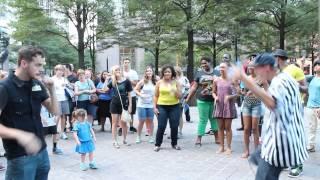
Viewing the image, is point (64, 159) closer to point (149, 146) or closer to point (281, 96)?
point (149, 146)

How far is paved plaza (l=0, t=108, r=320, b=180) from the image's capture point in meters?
A: 6.82

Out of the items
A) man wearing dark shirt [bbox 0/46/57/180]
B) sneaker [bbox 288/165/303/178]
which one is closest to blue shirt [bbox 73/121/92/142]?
sneaker [bbox 288/165/303/178]

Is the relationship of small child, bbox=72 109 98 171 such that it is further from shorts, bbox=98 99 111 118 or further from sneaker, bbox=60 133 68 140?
shorts, bbox=98 99 111 118

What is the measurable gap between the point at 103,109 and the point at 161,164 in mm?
4350

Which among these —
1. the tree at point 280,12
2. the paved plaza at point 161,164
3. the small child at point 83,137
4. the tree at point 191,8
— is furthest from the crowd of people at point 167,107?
the tree at point 280,12

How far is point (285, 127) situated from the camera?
3.97 meters

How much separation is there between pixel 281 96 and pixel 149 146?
5.70 metres

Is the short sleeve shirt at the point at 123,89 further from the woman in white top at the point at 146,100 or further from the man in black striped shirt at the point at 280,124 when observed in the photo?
the man in black striped shirt at the point at 280,124

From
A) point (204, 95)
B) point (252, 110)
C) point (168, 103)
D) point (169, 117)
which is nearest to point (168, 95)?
point (168, 103)

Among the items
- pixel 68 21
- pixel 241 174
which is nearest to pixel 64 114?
pixel 241 174

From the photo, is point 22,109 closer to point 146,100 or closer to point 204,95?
point 204,95

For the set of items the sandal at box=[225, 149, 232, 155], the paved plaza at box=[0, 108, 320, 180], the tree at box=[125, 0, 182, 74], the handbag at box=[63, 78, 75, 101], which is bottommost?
the paved plaza at box=[0, 108, 320, 180]

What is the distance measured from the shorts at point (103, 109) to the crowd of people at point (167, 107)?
3 centimetres

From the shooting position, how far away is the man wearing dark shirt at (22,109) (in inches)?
146
